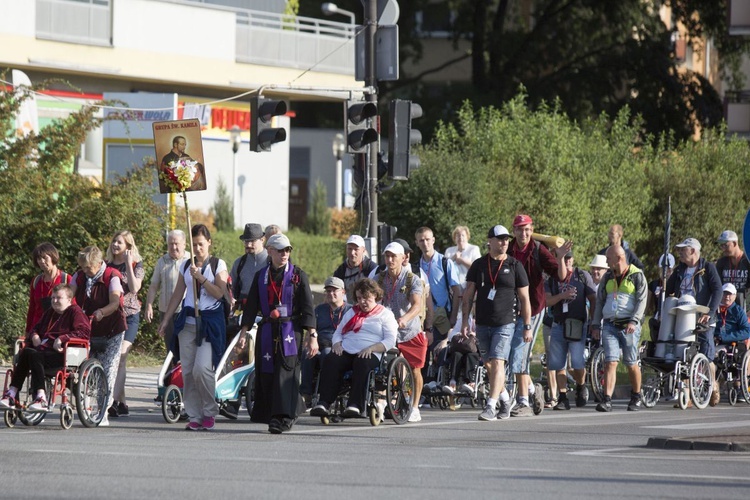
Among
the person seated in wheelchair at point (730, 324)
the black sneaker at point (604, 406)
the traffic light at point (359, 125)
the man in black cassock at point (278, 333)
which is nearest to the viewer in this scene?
the man in black cassock at point (278, 333)

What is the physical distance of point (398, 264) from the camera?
1522 centimetres

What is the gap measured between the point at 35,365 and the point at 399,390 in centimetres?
343

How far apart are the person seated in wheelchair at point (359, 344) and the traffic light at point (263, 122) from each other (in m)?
4.72

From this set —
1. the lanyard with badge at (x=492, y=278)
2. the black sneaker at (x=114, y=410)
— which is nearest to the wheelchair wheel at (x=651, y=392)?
the lanyard with badge at (x=492, y=278)

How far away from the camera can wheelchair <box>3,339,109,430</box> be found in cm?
1375

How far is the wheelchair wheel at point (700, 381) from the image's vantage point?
56.0 feet

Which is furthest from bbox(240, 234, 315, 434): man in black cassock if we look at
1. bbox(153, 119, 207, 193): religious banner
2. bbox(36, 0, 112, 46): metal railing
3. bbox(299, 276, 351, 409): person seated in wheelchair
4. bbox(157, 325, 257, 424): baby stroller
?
bbox(36, 0, 112, 46): metal railing

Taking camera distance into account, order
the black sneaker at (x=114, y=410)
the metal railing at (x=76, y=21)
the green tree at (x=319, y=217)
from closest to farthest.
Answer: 1. the black sneaker at (x=114, y=410)
2. the metal railing at (x=76, y=21)
3. the green tree at (x=319, y=217)

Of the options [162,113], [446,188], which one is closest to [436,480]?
[446,188]

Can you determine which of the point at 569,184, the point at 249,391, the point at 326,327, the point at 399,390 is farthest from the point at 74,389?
the point at 569,184

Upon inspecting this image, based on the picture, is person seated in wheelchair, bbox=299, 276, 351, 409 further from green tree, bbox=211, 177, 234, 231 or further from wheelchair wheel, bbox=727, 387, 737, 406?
green tree, bbox=211, 177, 234, 231

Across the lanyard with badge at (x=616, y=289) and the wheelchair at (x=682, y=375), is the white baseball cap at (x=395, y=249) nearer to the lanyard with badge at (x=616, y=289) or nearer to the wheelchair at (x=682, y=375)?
the lanyard with badge at (x=616, y=289)

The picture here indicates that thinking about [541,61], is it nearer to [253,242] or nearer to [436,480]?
[253,242]

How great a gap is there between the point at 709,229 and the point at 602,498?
23262 mm
